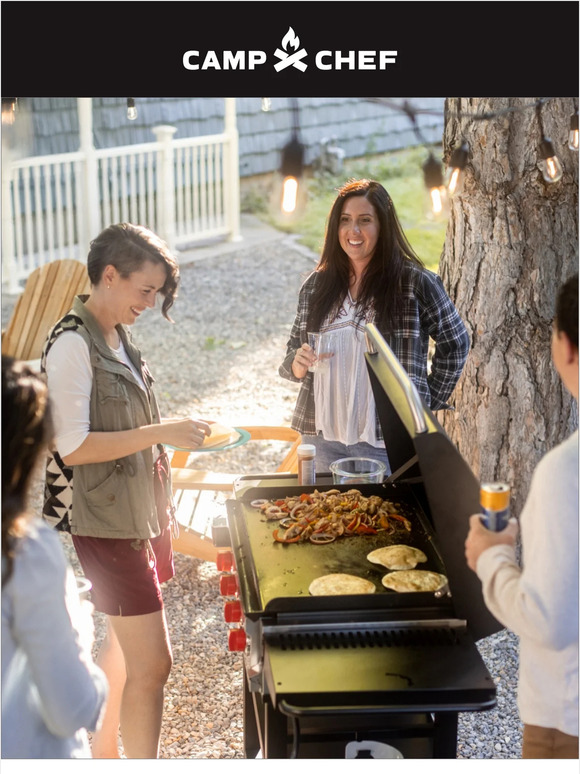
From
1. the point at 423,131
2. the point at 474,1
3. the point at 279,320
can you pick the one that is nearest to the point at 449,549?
the point at 474,1

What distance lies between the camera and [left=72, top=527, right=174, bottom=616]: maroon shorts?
8.63 ft

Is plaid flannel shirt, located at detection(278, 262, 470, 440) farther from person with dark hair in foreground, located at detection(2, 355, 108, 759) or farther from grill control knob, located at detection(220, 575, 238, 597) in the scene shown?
person with dark hair in foreground, located at detection(2, 355, 108, 759)

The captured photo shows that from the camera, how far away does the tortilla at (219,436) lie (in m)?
3.25

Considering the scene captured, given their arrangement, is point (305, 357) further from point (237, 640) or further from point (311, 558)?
point (237, 640)

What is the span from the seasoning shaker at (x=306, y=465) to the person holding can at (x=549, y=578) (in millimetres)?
965

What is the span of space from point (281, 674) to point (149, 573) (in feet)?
2.77

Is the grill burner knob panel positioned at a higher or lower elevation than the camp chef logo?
lower

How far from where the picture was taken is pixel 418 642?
6.75ft

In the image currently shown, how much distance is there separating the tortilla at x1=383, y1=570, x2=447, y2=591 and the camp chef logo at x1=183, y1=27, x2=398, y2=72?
1438 mm

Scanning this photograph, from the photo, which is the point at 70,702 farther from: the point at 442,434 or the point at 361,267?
the point at 361,267

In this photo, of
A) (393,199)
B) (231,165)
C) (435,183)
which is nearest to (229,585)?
(435,183)

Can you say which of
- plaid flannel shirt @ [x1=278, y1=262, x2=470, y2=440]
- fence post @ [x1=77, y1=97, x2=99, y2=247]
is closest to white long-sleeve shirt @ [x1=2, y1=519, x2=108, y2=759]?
plaid flannel shirt @ [x1=278, y1=262, x2=470, y2=440]

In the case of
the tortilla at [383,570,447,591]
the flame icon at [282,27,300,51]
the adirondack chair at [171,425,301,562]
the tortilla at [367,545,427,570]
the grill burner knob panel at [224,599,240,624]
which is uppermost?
the flame icon at [282,27,300,51]

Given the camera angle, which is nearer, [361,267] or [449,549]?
[449,549]
